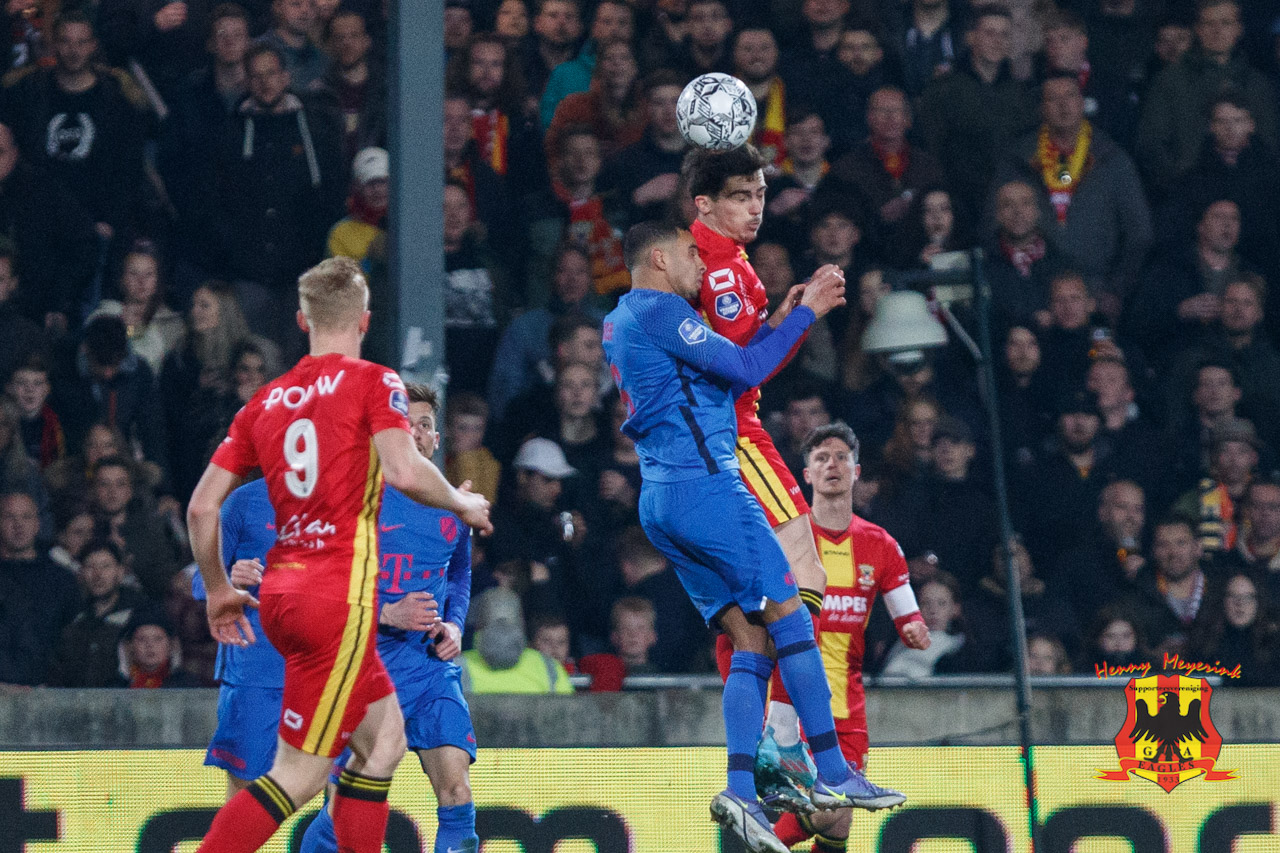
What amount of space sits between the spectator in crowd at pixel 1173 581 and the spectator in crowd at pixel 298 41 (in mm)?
5070

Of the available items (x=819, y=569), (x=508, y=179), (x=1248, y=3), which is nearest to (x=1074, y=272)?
(x=1248, y=3)

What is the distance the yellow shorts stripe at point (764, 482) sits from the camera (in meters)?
6.87

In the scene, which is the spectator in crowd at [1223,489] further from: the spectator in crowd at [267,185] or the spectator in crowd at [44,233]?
the spectator in crowd at [44,233]

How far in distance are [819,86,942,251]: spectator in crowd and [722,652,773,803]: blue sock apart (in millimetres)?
4454

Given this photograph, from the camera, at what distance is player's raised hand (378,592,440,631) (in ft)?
23.9

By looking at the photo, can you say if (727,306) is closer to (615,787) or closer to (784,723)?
(784,723)

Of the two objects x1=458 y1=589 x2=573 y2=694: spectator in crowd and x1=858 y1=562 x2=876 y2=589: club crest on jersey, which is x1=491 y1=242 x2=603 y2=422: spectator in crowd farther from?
x1=858 y1=562 x2=876 y2=589: club crest on jersey

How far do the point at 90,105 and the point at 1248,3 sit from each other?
6761 mm

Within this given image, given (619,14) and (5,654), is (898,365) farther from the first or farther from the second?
(5,654)

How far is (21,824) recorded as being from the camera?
7.90 meters

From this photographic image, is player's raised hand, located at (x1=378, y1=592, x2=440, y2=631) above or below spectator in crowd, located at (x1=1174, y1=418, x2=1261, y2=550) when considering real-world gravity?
below

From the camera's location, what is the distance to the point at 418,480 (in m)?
5.91

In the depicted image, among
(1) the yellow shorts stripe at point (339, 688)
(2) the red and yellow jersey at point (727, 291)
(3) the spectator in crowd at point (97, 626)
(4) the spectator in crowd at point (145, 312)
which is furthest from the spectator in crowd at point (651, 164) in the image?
(1) the yellow shorts stripe at point (339, 688)

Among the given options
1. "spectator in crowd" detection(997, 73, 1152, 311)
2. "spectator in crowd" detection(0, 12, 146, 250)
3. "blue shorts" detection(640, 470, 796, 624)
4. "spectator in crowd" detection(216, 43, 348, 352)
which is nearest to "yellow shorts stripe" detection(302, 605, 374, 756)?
"blue shorts" detection(640, 470, 796, 624)
